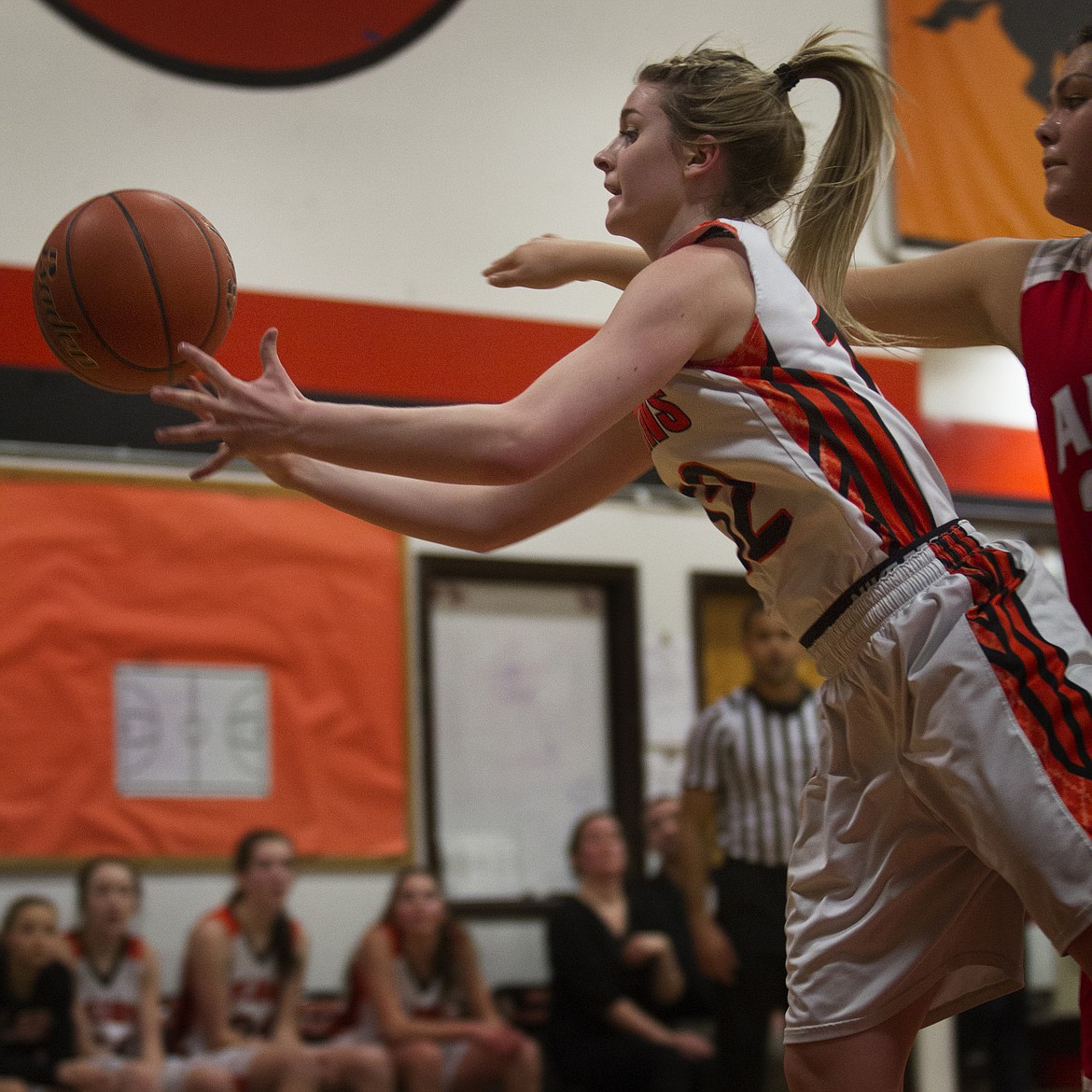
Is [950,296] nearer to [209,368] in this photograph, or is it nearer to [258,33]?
[209,368]

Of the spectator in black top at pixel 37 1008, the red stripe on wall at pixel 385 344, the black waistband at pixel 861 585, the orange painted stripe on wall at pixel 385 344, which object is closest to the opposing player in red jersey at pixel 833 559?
the black waistband at pixel 861 585

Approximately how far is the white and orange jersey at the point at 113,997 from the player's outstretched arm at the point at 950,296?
13.3 ft

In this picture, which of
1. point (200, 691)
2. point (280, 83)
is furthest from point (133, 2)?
point (200, 691)

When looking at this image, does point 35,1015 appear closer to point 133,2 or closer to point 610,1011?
point 610,1011

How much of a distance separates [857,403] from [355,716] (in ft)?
15.6

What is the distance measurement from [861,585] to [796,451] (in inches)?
7.5

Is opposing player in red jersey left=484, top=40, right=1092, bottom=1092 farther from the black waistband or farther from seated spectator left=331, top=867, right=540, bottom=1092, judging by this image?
seated spectator left=331, top=867, right=540, bottom=1092

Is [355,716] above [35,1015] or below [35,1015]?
above

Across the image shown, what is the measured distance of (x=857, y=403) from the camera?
2096 millimetres

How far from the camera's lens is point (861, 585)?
2057mm

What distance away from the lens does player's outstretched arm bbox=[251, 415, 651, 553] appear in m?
2.34

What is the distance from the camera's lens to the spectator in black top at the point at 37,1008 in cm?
523

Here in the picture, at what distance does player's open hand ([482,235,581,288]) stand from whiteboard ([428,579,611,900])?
435 cm

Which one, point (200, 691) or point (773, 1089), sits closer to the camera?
point (200, 691)
